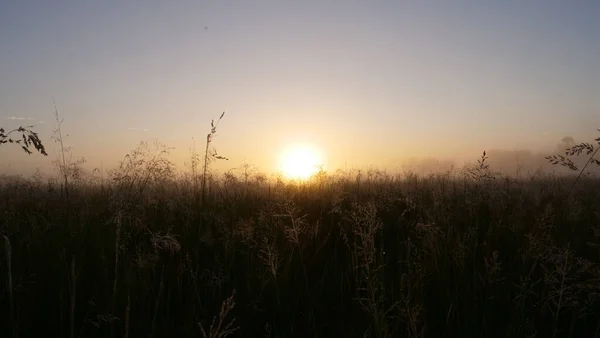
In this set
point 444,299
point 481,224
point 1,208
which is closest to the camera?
point 444,299

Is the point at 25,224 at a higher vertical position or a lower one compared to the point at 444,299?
higher

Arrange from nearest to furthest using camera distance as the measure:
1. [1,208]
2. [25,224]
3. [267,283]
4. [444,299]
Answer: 1. [444,299]
2. [267,283]
3. [25,224]
4. [1,208]

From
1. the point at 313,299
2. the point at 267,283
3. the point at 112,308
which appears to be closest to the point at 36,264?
the point at 112,308

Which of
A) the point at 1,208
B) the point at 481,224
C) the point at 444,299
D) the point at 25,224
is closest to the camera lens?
the point at 444,299

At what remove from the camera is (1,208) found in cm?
480

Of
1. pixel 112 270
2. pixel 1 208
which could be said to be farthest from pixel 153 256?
pixel 1 208

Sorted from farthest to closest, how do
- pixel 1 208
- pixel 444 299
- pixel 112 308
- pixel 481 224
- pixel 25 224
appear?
pixel 1 208 → pixel 481 224 → pixel 25 224 → pixel 444 299 → pixel 112 308

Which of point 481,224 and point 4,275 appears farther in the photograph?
point 481,224

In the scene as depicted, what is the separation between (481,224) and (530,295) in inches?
63.0

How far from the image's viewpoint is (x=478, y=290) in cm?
→ 265

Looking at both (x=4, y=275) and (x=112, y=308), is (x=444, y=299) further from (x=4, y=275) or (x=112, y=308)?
(x=4, y=275)

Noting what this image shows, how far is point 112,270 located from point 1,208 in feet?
9.81

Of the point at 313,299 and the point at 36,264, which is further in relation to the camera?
the point at 36,264

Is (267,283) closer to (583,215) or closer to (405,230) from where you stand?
(405,230)
